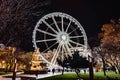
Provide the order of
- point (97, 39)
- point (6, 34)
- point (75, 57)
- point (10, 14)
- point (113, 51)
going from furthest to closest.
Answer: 1. point (97, 39)
2. point (113, 51)
3. point (75, 57)
4. point (6, 34)
5. point (10, 14)

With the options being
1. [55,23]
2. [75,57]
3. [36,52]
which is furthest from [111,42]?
[75,57]

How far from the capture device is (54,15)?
3681cm

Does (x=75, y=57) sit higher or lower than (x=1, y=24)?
lower

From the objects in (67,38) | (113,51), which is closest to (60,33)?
(67,38)

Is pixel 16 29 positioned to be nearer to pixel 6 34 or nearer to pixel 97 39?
pixel 6 34

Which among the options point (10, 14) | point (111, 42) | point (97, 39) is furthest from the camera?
point (97, 39)

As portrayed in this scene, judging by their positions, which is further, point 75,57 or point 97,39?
point 97,39

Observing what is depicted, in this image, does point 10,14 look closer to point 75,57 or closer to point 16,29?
point 16,29

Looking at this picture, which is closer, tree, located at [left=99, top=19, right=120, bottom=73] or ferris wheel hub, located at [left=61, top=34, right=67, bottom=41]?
tree, located at [left=99, top=19, right=120, bottom=73]

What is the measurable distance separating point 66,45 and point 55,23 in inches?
154

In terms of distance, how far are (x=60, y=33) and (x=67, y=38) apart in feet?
4.50

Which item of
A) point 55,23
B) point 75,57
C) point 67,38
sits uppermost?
point 55,23

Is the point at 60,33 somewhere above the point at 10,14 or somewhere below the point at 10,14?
above

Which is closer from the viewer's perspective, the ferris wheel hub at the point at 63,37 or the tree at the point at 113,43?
the tree at the point at 113,43
